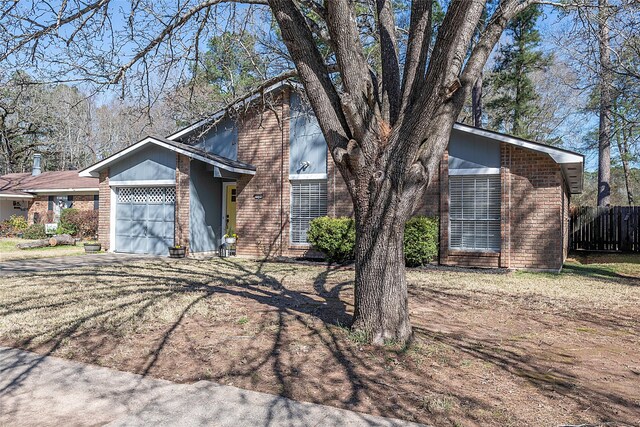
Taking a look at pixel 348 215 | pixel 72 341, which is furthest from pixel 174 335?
pixel 348 215

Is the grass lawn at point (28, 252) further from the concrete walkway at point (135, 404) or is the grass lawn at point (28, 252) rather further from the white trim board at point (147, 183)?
the concrete walkway at point (135, 404)

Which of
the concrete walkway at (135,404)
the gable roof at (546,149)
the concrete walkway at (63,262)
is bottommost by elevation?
the concrete walkway at (135,404)

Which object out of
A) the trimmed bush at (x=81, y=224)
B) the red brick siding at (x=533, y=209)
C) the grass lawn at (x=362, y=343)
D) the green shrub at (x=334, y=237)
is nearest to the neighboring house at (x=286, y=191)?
the red brick siding at (x=533, y=209)

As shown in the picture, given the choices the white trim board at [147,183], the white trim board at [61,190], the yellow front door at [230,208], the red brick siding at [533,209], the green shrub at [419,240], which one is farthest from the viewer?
the white trim board at [61,190]

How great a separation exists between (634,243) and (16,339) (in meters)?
20.3

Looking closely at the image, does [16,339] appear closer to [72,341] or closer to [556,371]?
[72,341]

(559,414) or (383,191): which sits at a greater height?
(383,191)

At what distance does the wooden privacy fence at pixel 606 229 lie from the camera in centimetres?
1792

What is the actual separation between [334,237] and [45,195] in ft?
60.5

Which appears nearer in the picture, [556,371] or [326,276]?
[556,371]

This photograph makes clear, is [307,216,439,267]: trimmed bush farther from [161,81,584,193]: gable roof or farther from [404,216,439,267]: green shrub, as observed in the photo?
[161,81,584,193]: gable roof

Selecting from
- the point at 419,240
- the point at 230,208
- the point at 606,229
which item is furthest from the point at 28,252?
the point at 606,229

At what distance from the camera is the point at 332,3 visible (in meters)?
4.98

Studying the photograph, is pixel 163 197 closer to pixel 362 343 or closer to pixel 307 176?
pixel 307 176
